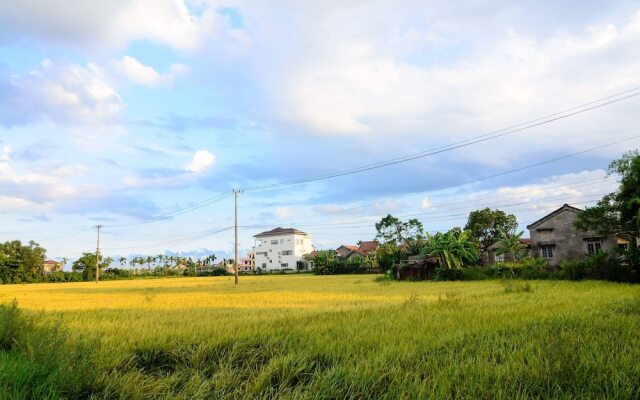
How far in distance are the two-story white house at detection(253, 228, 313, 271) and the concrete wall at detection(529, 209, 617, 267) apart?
62.2 metres

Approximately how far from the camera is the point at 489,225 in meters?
53.8

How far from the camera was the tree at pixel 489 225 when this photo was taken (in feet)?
175

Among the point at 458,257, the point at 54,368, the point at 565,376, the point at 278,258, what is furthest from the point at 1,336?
the point at 278,258

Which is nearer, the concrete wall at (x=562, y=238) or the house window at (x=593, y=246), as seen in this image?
the house window at (x=593, y=246)

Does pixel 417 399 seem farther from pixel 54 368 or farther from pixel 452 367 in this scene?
pixel 54 368

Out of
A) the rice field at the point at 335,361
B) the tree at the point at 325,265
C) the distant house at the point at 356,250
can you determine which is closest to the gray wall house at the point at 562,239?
the tree at the point at 325,265

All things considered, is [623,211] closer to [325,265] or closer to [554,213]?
[554,213]

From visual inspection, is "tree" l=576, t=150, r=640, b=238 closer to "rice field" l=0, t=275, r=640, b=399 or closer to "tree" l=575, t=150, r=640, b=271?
"tree" l=575, t=150, r=640, b=271

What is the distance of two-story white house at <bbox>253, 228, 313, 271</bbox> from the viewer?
96.1 metres

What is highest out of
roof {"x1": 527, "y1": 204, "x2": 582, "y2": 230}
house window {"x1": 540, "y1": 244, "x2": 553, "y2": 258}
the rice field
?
roof {"x1": 527, "y1": 204, "x2": 582, "y2": 230}

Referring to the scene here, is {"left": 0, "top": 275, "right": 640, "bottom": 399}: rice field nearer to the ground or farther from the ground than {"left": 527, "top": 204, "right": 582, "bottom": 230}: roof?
nearer to the ground

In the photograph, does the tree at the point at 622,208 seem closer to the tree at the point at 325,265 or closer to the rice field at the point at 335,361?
the rice field at the point at 335,361

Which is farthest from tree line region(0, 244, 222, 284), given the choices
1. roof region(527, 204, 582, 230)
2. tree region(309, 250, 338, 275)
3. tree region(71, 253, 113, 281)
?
roof region(527, 204, 582, 230)

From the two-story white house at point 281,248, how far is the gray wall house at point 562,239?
204 ft
